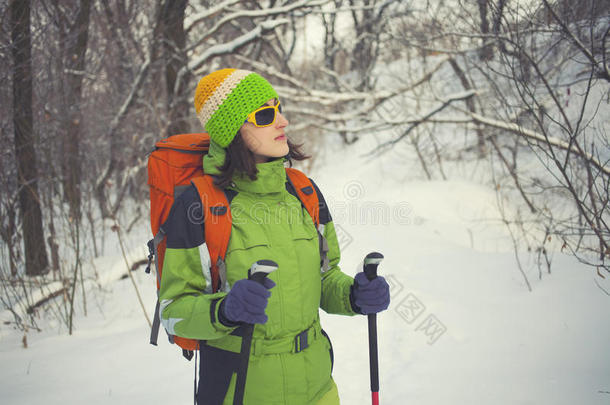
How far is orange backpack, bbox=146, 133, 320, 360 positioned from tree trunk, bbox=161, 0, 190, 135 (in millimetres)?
6039

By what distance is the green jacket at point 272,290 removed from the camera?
3.97ft

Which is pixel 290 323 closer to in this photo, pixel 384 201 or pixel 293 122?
pixel 384 201

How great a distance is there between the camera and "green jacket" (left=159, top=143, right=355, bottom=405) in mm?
1209

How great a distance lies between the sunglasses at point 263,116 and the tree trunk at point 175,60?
20.1ft

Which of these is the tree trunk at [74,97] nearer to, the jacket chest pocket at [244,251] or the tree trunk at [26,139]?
the tree trunk at [26,139]

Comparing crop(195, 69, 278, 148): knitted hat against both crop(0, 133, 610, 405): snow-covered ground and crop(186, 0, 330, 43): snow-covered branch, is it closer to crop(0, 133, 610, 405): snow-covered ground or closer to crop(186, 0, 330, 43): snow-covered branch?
crop(0, 133, 610, 405): snow-covered ground

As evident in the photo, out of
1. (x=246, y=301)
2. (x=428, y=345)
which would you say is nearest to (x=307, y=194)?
(x=246, y=301)

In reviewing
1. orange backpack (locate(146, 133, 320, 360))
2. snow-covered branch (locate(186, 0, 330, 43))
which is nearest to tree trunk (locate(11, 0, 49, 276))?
snow-covered branch (locate(186, 0, 330, 43))

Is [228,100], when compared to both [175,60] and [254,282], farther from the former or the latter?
[175,60]

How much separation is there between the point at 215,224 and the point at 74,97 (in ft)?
21.1

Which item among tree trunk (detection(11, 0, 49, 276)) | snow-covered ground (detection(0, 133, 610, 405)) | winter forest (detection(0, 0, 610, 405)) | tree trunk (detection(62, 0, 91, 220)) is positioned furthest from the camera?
tree trunk (detection(62, 0, 91, 220))

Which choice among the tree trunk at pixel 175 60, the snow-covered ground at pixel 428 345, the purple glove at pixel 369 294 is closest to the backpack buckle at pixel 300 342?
the purple glove at pixel 369 294

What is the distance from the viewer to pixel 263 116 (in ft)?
4.87

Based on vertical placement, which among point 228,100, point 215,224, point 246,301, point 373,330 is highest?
point 228,100
